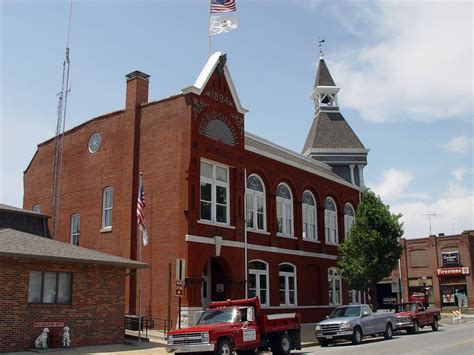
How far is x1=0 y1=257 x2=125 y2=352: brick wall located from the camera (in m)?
18.0

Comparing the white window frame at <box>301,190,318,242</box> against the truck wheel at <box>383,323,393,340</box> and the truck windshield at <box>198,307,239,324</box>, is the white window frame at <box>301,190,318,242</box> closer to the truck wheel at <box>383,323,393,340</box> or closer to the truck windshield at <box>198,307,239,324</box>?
the truck wheel at <box>383,323,393,340</box>

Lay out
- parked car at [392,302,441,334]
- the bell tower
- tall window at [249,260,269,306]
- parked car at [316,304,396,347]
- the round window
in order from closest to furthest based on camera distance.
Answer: parked car at [316,304,396,347] → parked car at [392,302,441,334] → tall window at [249,260,269,306] → the round window → the bell tower

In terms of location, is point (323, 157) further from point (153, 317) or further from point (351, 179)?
point (153, 317)

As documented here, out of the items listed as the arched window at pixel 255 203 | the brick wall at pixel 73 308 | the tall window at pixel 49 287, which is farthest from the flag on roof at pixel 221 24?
the tall window at pixel 49 287

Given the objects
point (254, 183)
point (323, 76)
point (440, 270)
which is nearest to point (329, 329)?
point (254, 183)

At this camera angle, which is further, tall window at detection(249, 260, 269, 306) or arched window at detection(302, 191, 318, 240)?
arched window at detection(302, 191, 318, 240)

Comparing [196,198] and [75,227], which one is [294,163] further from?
[75,227]

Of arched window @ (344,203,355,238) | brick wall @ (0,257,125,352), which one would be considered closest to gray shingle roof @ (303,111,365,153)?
arched window @ (344,203,355,238)

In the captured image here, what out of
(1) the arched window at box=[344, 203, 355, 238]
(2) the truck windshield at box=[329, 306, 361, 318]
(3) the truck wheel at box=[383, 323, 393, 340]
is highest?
(1) the arched window at box=[344, 203, 355, 238]

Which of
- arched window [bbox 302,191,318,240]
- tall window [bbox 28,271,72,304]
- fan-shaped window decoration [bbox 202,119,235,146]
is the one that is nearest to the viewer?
tall window [bbox 28,271,72,304]

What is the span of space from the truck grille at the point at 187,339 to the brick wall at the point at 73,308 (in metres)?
4.89

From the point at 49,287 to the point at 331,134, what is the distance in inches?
1150

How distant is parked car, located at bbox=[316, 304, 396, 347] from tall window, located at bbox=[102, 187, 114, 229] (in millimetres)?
11954

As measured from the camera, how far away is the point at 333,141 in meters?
43.5
